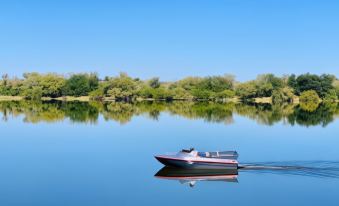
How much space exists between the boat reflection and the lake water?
192 mm

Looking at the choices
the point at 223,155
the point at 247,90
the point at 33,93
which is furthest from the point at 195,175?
the point at 33,93

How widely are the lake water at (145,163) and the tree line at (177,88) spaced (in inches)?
2157

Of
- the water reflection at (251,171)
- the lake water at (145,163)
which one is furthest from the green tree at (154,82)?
the water reflection at (251,171)

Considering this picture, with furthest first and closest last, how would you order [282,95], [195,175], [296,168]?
[282,95], [296,168], [195,175]

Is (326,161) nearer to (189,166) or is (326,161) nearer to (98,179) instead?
(189,166)

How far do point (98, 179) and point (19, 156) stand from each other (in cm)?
655

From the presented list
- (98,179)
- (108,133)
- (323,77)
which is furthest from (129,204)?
(323,77)

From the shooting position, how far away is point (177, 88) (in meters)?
93.0

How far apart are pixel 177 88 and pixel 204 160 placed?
7534cm

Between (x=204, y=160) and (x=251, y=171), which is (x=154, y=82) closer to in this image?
(x=251, y=171)

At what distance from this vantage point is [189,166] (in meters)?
18.1

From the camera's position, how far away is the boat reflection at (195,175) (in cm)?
1700

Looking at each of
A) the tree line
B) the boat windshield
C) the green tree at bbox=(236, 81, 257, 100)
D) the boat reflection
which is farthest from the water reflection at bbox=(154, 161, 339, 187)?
the green tree at bbox=(236, 81, 257, 100)

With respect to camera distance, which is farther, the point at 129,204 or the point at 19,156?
the point at 19,156
